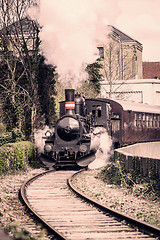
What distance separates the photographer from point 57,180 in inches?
508

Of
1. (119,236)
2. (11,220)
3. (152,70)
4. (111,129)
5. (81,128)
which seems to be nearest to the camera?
(119,236)

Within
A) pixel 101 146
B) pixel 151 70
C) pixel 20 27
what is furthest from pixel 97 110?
pixel 151 70

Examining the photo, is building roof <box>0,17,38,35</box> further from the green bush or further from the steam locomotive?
the steam locomotive

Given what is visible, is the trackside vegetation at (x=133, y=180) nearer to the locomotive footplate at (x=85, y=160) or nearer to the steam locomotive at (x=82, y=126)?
the locomotive footplate at (x=85, y=160)

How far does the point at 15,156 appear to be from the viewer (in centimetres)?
1452

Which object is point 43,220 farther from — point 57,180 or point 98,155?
point 98,155

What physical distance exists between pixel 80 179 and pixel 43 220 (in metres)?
6.11

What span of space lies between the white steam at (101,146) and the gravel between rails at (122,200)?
3183 millimetres

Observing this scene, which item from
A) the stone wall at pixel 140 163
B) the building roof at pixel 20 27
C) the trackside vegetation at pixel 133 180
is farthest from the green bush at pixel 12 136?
the stone wall at pixel 140 163

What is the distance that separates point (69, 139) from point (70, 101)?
1515 mm

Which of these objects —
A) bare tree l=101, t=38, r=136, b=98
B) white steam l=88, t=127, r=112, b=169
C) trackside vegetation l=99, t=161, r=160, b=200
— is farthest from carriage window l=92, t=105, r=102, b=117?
bare tree l=101, t=38, r=136, b=98

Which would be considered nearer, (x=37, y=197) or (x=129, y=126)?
(x=37, y=197)

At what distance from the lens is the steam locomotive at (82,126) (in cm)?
1520

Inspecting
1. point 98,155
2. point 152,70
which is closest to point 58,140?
point 98,155
